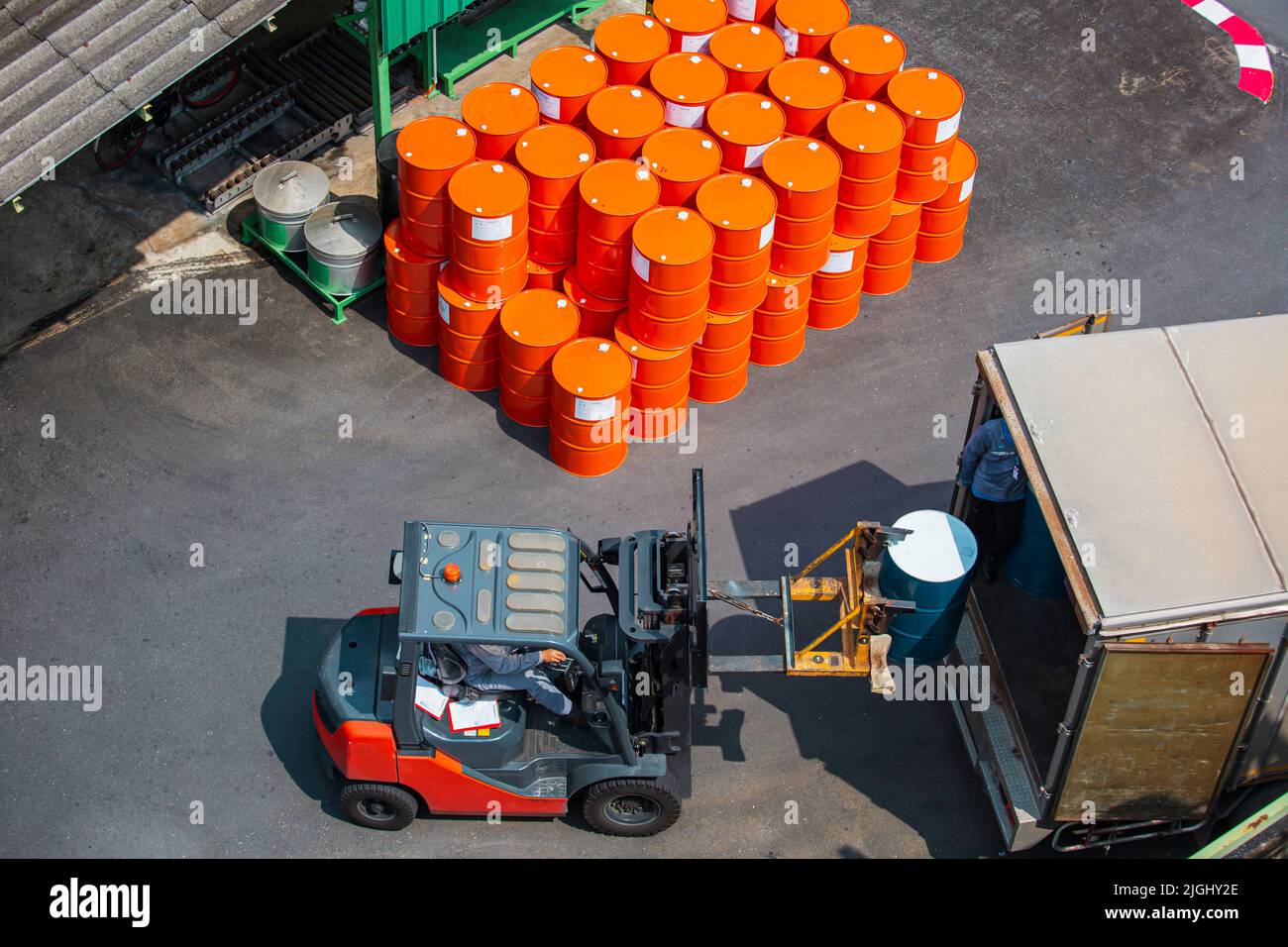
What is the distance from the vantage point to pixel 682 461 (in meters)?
12.2

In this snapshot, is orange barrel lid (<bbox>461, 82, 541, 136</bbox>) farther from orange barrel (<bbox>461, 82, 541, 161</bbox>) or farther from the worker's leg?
the worker's leg

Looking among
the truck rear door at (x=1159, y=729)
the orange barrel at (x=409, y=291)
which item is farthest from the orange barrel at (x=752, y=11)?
the truck rear door at (x=1159, y=729)

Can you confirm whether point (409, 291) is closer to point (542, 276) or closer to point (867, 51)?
point (542, 276)

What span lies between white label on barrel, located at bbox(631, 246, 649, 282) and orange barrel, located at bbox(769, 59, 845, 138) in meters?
2.11

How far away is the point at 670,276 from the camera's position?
11461 mm

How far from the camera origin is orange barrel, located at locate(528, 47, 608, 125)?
1252 cm

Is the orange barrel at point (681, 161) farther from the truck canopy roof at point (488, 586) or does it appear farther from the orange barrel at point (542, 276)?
the truck canopy roof at point (488, 586)

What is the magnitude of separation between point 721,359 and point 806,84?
97.1 inches

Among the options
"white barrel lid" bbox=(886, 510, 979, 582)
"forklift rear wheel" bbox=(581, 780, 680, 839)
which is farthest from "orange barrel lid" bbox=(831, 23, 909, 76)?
"forklift rear wheel" bbox=(581, 780, 680, 839)

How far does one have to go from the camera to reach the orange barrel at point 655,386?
11.9m

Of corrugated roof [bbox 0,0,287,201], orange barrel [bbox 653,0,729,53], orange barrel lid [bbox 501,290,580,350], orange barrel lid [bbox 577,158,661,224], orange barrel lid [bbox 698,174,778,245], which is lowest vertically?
orange barrel lid [bbox 501,290,580,350]

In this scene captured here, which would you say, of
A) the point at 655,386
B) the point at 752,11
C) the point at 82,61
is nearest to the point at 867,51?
the point at 752,11

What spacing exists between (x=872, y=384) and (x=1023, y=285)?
6.12ft

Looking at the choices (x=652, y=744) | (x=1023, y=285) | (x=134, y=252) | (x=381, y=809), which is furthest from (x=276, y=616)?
(x=1023, y=285)
